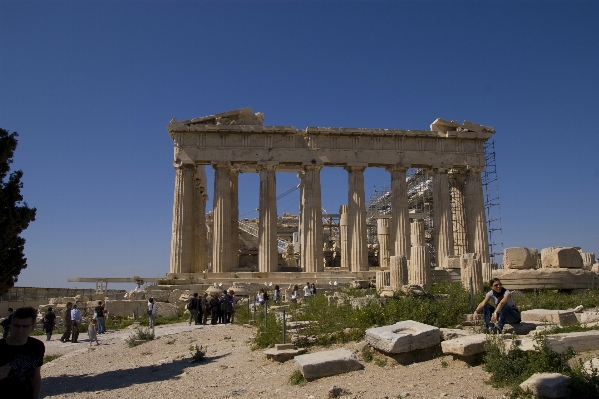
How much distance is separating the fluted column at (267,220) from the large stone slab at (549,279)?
15622 mm

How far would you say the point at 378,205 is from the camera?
44.6 meters

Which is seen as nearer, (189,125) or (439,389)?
(439,389)

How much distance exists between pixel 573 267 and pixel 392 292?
6365 mm

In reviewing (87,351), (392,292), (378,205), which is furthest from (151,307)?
(378,205)

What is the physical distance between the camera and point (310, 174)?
30156 millimetres

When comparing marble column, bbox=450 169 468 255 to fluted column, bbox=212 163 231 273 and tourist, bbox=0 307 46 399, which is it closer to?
fluted column, bbox=212 163 231 273

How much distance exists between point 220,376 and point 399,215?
73.4ft

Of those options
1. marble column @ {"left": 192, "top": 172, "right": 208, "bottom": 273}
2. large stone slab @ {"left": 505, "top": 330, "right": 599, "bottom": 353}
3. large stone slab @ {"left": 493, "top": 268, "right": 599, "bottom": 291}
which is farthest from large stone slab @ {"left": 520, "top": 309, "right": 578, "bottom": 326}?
marble column @ {"left": 192, "top": 172, "right": 208, "bottom": 273}

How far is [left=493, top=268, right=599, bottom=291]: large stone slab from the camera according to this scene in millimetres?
15438

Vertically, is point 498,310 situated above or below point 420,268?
below

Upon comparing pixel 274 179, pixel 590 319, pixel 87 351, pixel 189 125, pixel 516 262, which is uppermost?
pixel 189 125

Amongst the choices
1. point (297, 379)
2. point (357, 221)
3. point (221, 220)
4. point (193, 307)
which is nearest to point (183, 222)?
point (221, 220)

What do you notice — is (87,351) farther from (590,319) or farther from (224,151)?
(224,151)

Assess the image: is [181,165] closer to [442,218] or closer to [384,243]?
[384,243]
